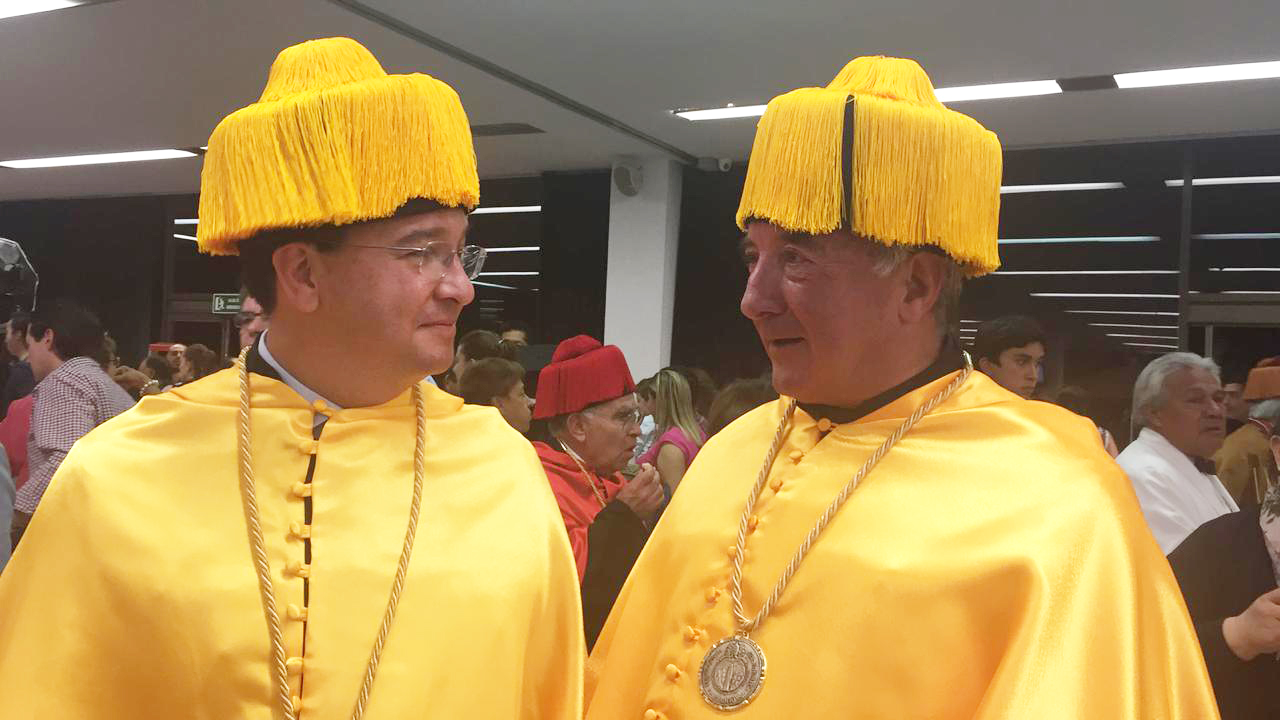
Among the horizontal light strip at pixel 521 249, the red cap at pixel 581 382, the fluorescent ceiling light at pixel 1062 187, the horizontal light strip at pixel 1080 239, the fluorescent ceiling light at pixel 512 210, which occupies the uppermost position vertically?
the fluorescent ceiling light at pixel 1062 187

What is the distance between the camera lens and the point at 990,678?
1.63 meters

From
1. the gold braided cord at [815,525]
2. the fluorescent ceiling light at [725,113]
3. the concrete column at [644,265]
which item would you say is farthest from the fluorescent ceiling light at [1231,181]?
the gold braided cord at [815,525]

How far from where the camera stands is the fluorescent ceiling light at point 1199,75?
6523 mm

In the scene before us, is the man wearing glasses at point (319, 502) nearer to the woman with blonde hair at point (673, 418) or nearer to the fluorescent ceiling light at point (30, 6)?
the woman with blonde hair at point (673, 418)

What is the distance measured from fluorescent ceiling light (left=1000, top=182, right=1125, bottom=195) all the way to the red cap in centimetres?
527

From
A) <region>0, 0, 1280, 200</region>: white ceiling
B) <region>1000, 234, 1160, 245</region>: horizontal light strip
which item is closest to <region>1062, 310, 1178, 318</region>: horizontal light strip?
<region>1000, 234, 1160, 245</region>: horizontal light strip

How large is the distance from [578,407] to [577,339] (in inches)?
10.6

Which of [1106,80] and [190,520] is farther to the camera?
[1106,80]

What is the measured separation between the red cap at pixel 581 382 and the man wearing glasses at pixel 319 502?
1.85 meters

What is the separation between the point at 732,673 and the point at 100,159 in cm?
1039

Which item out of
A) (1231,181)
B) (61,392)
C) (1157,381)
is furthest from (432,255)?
(1231,181)

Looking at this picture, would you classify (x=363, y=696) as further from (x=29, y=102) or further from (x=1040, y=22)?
(x=29, y=102)

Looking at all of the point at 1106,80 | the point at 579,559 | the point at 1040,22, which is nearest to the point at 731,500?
the point at 579,559

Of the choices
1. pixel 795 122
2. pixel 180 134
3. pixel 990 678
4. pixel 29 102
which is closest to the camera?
pixel 990 678
